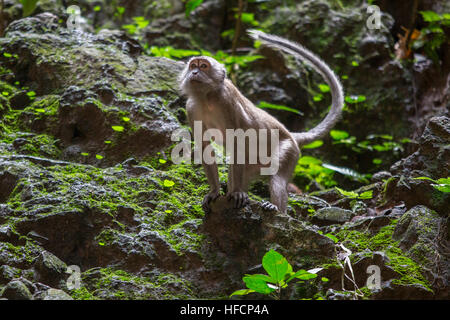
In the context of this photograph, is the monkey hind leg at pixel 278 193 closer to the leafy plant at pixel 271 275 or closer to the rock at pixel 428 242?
the rock at pixel 428 242

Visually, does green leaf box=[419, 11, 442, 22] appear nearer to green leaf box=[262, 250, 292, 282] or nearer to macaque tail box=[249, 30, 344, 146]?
macaque tail box=[249, 30, 344, 146]

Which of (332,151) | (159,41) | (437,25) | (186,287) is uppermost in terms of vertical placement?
(437,25)

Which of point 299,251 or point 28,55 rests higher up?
point 28,55

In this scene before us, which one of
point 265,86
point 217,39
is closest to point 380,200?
point 265,86

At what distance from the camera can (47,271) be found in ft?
13.0

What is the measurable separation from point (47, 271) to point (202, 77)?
2567 millimetres

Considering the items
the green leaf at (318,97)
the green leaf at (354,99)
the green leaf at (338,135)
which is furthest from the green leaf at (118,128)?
the green leaf at (354,99)

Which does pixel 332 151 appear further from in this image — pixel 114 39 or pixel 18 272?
pixel 18 272

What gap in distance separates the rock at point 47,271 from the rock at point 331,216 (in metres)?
3.40

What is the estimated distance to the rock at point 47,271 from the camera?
3.96m

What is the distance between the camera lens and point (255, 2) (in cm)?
1159

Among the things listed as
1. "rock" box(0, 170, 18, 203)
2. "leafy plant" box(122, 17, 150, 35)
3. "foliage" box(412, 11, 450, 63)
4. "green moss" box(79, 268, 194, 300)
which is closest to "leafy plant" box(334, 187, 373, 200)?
"green moss" box(79, 268, 194, 300)

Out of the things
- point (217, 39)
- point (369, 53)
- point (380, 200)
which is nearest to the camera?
point (380, 200)

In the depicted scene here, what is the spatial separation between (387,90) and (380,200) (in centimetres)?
421
